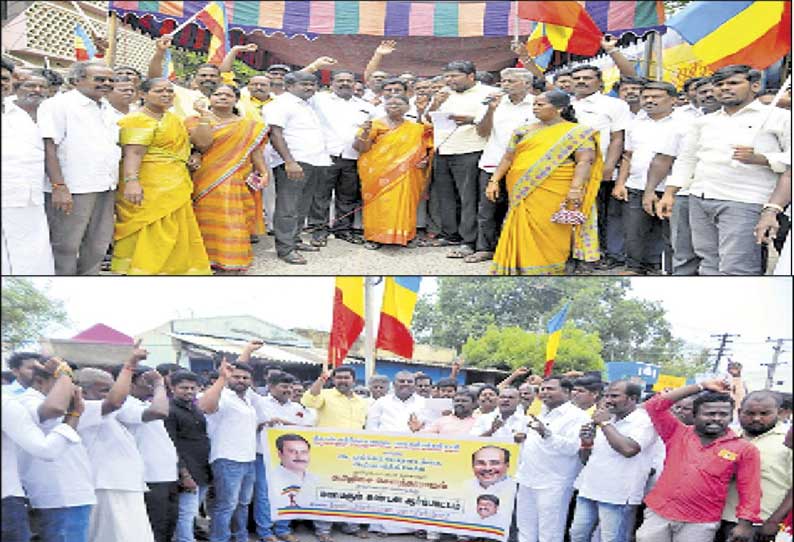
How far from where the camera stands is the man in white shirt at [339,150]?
4676mm

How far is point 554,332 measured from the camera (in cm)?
310

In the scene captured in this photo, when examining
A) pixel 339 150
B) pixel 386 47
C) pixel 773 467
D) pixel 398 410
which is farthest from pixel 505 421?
pixel 339 150

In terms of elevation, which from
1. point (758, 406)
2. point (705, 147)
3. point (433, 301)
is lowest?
point (758, 406)

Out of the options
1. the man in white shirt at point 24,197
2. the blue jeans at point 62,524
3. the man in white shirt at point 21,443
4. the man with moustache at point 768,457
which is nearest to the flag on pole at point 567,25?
the man with moustache at point 768,457

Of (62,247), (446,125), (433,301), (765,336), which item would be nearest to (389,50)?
(446,125)

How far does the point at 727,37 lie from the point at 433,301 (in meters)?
1.41

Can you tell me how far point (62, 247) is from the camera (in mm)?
Result: 3646

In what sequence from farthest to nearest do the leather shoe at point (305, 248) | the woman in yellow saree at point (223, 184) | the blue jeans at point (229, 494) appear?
1. the leather shoe at point (305, 248)
2. the woman in yellow saree at point (223, 184)
3. the blue jeans at point (229, 494)

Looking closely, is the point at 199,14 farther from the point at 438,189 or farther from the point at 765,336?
the point at 765,336

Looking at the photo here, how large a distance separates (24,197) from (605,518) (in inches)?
93.7

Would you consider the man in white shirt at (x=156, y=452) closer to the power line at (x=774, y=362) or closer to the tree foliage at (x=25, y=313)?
the tree foliage at (x=25, y=313)

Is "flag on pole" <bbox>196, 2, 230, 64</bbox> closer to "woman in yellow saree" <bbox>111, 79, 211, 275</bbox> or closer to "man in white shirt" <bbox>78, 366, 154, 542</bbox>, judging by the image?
"woman in yellow saree" <bbox>111, 79, 211, 275</bbox>

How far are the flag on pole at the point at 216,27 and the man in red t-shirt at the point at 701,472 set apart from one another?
2.33 m

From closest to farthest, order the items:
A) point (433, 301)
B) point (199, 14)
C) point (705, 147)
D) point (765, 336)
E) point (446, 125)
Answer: point (765, 336)
point (433, 301)
point (705, 147)
point (199, 14)
point (446, 125)
